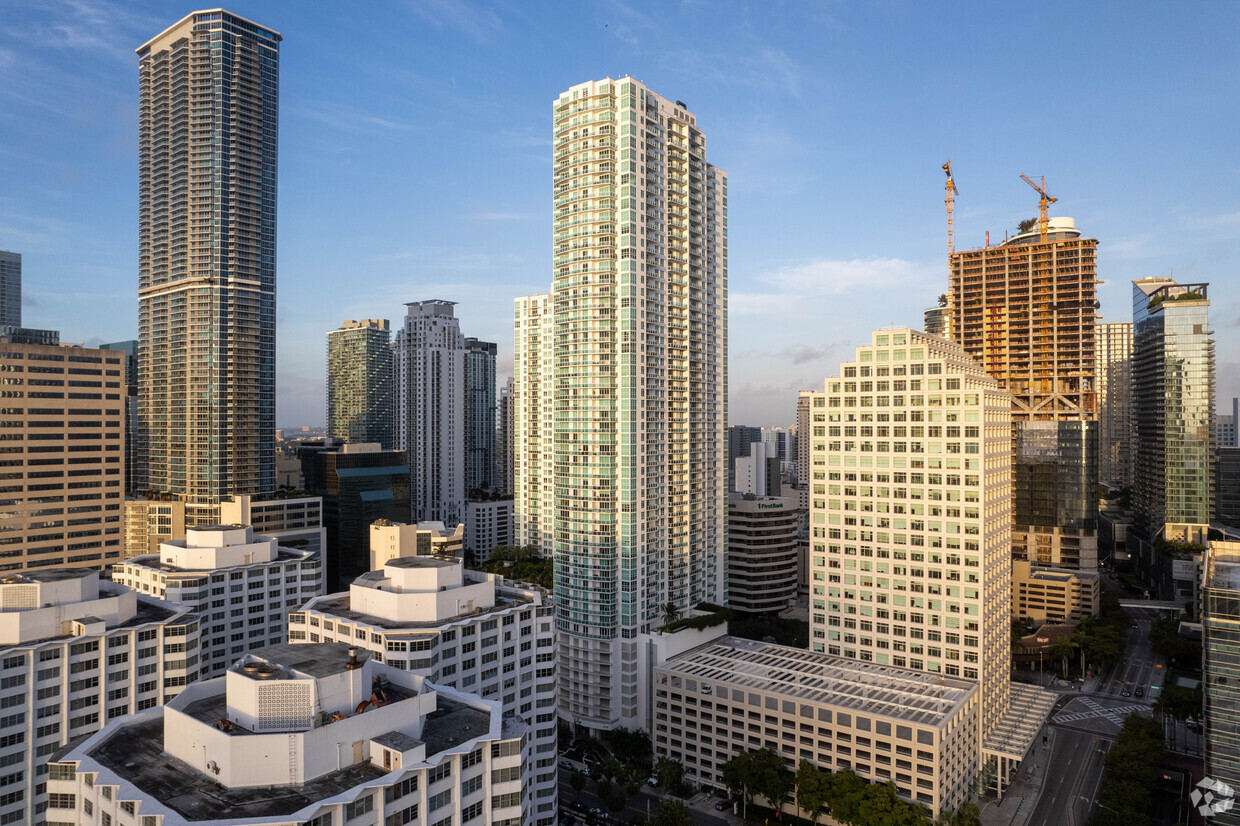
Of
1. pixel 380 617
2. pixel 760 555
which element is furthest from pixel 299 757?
pixel 760 555

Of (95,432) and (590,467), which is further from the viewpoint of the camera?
(95,432)

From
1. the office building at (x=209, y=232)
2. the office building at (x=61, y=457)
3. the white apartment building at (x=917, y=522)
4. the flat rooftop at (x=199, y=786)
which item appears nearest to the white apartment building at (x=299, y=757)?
the flat rooftop at (x=199, y=786)

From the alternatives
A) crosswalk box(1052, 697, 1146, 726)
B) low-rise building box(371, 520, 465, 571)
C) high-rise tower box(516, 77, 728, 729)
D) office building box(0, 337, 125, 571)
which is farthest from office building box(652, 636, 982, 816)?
office building box(0, 337, 125, 571)

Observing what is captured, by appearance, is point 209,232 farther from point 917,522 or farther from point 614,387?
point 917,522

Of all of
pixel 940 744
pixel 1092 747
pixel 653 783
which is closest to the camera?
pixel 940 744

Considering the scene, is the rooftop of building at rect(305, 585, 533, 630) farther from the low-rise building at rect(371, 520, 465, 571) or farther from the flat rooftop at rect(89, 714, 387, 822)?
the low-rise building at rect(371, 520, 465, 571)

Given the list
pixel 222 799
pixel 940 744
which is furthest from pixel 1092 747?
pixel 222 799

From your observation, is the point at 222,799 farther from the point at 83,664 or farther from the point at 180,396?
the point at 180,396
